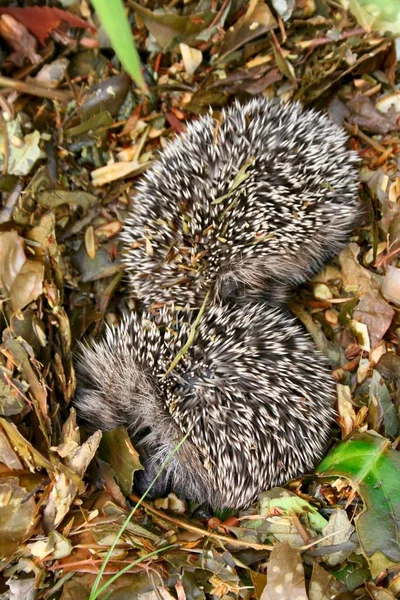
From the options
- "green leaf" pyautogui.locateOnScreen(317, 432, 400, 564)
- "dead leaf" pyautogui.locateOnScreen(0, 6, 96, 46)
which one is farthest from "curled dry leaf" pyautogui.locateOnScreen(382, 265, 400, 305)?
"dead leaf" pyautogui.locateOnScreen(0, 6, 96, 46)

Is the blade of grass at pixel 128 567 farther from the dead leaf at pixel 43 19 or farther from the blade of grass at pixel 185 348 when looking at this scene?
the dead leaf at pixel 43 19

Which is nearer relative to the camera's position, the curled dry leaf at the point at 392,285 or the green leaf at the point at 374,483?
the green leaf at the point at 374,483

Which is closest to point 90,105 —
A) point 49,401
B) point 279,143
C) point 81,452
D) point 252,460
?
point 279,143

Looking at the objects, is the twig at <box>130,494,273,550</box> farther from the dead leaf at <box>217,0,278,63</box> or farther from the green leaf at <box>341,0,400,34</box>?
the green leaf at <box>341,0,400,34</box>

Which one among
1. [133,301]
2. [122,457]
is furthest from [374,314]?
[122,457]

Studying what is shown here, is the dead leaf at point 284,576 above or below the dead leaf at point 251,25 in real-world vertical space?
below

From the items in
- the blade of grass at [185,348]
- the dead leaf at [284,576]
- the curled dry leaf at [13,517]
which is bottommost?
the dead leaf at [284,576]

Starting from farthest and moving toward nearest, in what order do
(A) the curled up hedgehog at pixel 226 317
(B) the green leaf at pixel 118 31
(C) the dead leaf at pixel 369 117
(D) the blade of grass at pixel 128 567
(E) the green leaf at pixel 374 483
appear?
1. (C) the dead leaf at pixel 369 117
2. (A) the curled up hedgehog at pixel 226 317
3. (E) the green leaf at pixel 374 483
4. (D) the blade of grass at pixel 128 567
5. (B) the green leaf at pixel 118 31

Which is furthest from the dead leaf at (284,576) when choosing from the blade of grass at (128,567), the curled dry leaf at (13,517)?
the curled dry leaf at (13,517)

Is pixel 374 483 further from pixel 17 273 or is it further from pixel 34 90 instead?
pixel 34 90
